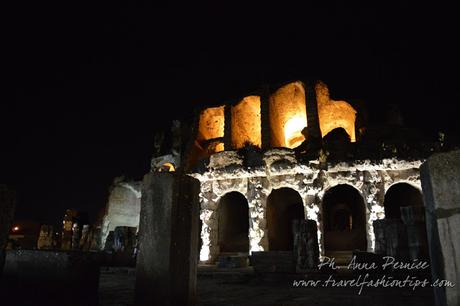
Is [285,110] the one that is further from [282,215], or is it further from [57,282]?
[57,282]

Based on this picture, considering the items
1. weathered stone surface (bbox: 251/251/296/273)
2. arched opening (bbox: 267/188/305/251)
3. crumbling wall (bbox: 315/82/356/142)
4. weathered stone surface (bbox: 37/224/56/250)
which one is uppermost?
crumbling wall (bbox: 315/82/356/142)

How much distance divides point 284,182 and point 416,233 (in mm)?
9297

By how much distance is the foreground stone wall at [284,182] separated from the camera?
58.7ft

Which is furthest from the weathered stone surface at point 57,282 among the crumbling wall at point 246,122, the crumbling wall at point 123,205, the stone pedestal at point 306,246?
the crumbling wall at point 123,205

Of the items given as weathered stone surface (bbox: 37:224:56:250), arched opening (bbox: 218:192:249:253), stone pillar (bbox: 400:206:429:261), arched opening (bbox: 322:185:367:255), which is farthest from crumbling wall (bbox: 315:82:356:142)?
weathered stone surface (bbox: 37:224:56:250)

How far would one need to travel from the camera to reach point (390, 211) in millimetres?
22703

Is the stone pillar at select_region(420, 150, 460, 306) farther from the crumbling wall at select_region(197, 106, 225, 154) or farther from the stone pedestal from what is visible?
the crumbling wall at select_region(197, 106, 225, 154)

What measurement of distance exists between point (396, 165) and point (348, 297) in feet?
44.4

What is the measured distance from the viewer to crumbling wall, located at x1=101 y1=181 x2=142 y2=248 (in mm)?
25641

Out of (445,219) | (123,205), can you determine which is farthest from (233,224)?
(445,219)

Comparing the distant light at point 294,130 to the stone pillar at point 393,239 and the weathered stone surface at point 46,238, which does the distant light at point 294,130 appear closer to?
the stone pillar at point 393,239

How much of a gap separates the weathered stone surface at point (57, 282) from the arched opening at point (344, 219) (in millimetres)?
17165

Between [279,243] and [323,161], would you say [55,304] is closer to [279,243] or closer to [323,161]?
[323,161]

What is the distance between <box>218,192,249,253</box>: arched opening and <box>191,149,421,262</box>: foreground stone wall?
5.45 ft
